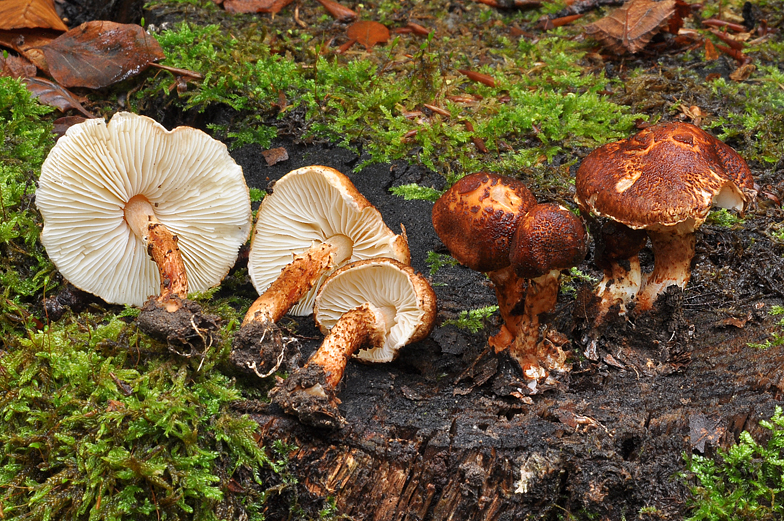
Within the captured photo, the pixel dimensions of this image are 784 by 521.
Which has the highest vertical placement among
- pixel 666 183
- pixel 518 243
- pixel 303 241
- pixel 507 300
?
pixel 666 183

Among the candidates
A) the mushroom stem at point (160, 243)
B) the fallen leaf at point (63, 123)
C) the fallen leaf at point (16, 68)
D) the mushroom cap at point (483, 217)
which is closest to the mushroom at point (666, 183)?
the mushroom cap at point (483, 217)

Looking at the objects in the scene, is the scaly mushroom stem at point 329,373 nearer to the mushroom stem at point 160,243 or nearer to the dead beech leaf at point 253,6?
the mushroom stem at point 160,243

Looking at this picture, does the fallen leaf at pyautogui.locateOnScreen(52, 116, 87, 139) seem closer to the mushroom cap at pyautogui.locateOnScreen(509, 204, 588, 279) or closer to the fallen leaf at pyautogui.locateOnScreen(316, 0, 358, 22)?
the fallen leaf at pyautogui.locateOnScreen(316, 0, 358, 22)

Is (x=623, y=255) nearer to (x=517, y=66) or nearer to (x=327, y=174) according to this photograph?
(x=327, y=174)

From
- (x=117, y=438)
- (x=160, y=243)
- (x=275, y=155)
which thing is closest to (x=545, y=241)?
(x=117, y=438)

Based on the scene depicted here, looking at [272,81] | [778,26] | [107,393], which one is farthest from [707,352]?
[778,26]

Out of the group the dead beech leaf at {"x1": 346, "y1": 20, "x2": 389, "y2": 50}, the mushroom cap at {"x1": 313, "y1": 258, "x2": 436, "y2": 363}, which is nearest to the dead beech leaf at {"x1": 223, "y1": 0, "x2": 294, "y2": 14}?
the dead beech leaf at {"x1": 346, "y1": 20, "x2": 389, "y2": 50}

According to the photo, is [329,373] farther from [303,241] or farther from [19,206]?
[19,206]

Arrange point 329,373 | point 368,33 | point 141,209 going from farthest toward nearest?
1. point 368,33
2. point 141,209
3. point 329,373
